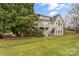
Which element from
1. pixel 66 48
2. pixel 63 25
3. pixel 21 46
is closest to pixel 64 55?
pixel 66 48

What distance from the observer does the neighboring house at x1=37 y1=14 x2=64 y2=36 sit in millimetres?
1971

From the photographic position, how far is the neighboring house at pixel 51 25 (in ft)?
6.47

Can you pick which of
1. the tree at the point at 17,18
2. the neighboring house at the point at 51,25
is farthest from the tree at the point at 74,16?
the tree at the point at 17,18

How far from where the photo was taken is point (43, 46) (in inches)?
76.6

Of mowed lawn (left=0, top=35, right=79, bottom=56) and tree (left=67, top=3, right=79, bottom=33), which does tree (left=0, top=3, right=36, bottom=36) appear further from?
tree (left=67, top=3, right=79, bottom=33)

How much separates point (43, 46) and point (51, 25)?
8.1 inches

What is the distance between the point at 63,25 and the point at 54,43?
0.18m

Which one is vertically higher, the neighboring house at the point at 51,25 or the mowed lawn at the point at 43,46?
the neighboring house at the point at 51,25

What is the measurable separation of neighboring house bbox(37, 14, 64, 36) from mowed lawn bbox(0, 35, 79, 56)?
47 mm

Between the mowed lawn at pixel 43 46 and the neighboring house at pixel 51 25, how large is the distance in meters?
0.05

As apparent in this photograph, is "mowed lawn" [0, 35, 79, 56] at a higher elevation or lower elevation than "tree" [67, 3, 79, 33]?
lower

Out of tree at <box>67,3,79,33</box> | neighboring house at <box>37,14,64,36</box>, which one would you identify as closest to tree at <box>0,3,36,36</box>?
neighboring house at <box>37,14,64,36</box>

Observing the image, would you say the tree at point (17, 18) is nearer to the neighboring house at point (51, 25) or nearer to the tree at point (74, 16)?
the neighboring house at point (51, 25)

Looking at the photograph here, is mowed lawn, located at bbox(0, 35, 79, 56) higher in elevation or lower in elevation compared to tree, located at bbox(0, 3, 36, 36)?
lower
